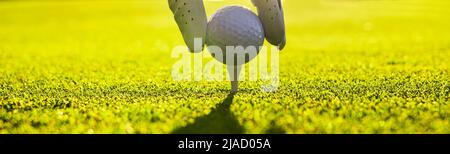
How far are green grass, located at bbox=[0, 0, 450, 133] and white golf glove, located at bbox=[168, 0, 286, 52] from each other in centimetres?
82

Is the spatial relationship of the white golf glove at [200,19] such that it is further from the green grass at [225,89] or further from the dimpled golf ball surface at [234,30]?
the green grass at [225,89]

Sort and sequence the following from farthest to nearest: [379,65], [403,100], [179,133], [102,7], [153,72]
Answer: [102,7] → [379,65] → [153,72] → [403,100] → [179,133]

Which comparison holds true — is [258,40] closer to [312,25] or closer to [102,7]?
[312,25]

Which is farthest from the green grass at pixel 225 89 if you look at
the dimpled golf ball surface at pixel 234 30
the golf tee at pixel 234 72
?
the dimpled golf ball surface at pixel 234 30

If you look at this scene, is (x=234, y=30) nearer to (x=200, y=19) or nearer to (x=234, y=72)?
(x=200, y=19)

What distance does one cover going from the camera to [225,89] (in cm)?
791

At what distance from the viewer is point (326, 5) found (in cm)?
2816

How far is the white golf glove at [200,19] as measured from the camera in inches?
262

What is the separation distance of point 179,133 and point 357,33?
17.4m

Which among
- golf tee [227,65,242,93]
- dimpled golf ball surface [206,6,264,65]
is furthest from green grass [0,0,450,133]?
dimpled golf ball surface [206,6,264,65]

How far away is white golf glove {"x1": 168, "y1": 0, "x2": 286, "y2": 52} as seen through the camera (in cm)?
666

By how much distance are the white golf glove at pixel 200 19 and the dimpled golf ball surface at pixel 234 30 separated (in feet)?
0.48

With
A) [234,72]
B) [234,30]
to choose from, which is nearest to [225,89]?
[234,72]

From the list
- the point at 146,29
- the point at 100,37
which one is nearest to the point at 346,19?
the point at 146,29
